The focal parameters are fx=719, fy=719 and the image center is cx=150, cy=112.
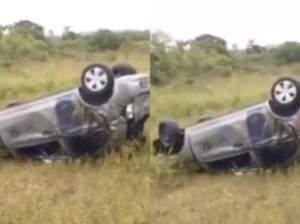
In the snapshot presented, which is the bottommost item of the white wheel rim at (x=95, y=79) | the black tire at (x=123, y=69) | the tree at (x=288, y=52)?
the white wheel rim at (x=95, y=79)

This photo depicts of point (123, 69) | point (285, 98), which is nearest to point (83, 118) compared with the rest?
point (123, 69)

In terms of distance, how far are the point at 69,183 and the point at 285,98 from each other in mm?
1017

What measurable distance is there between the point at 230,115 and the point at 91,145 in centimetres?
64

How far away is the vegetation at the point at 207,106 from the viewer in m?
3.13

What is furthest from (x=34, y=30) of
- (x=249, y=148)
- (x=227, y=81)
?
(x=249, y=148)

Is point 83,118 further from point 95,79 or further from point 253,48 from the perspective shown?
point 253,48

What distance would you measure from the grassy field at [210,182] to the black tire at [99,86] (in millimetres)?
198

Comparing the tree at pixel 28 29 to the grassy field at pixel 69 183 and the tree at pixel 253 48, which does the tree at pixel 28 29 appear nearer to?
the grassy field at pixel 69 183

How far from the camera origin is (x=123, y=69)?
319 centimetres

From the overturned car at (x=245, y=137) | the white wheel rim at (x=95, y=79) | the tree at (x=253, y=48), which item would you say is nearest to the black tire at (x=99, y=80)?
the white wheel rim at (x=95, y=79)

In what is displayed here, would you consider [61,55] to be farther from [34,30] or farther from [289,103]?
[289,103]

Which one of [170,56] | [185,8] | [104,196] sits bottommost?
[104,196]

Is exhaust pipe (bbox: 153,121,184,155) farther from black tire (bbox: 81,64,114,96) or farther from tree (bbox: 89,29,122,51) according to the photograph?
tree (bbox: 89,29,122,51)

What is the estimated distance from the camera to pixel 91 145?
3.25 metres
